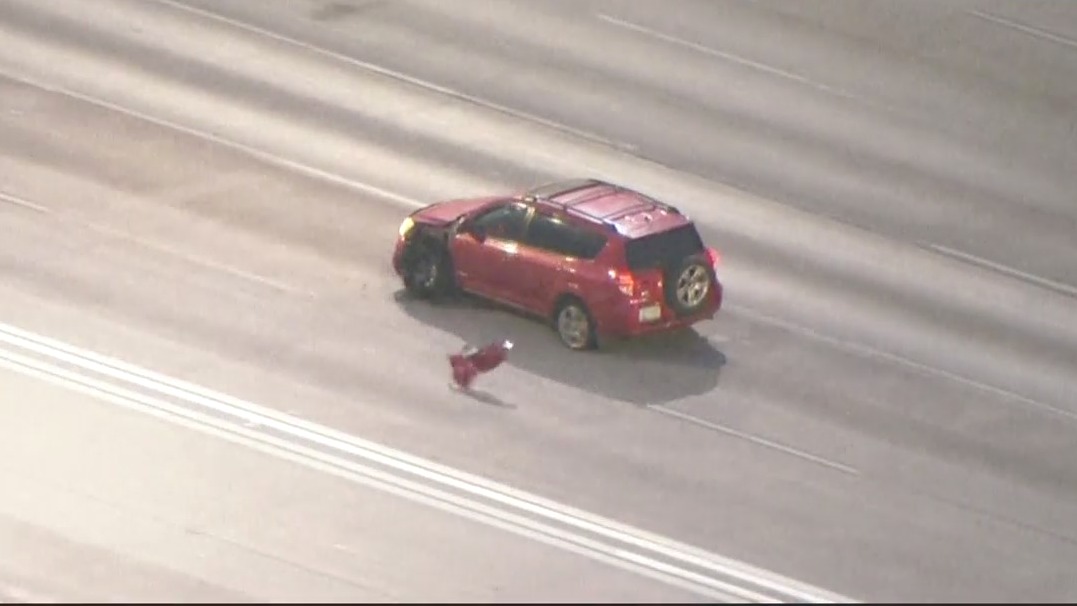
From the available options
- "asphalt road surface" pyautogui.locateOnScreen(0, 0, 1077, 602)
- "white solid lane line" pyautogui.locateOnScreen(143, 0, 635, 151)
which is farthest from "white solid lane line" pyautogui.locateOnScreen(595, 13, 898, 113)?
"white solid lane line" pyautogui.locateOnScreen(143, 0, 635, 151)

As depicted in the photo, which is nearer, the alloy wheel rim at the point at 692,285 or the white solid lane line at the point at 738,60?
the alloy wheel rim at the point at 692,285

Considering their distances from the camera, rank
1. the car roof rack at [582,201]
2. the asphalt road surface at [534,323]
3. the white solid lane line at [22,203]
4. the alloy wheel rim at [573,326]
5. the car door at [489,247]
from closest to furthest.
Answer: the asphalt road surface at [534,323]
the alloy wheel rim at [573,326]
the car roof rack at [582,201]
the car door at [489,247]
the white solid lane line at [22,203]

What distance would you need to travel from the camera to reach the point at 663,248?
872 inches

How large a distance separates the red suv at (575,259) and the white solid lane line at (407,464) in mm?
3551

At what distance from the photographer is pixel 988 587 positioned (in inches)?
675

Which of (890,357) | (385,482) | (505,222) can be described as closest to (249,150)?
(505,222)

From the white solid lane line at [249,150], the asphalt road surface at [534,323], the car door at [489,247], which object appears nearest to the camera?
the asphalt road surface at [534,323]

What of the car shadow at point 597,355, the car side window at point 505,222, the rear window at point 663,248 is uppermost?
the rear window at point 663,248

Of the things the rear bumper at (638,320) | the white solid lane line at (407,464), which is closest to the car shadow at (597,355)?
the rear bumper at (638,320)

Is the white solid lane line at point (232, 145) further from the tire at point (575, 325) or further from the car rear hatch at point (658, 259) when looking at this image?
the car rear hatch at point (658, 259)

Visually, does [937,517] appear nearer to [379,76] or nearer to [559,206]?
[559,206]

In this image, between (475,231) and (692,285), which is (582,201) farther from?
(692,285)

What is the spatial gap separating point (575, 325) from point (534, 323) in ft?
2.59

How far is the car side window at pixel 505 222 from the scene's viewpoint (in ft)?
74.9
